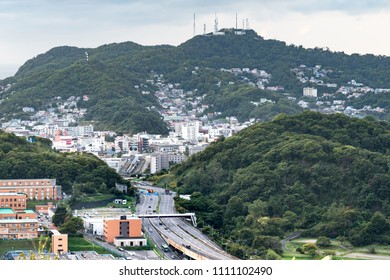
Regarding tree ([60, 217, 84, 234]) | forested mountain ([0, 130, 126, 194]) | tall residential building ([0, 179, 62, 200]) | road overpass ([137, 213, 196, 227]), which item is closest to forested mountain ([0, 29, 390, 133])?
forested mountain ([0, 130, 126, 194])

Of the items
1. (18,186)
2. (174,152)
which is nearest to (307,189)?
(18,186)

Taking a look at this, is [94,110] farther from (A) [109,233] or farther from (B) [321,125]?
(A) [109,233]

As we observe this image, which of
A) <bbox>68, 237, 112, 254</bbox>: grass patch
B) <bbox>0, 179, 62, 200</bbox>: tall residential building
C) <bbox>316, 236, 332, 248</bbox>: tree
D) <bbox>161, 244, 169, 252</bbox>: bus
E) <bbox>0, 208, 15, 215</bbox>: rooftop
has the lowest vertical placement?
<bbox>316, 236, 332, 248</bbox>: tree

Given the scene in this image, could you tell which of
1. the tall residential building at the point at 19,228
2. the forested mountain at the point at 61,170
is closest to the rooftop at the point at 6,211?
the tall residential building at the point at 19,228

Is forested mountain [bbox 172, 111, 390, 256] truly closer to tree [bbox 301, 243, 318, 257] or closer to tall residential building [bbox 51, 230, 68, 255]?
tree [bbox 301, 243, 318, 257]
